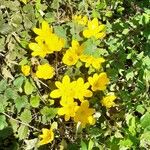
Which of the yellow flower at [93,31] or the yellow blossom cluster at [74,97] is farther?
the yellow flower at [93,31]

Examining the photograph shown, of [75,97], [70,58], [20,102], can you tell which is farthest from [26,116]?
[70,58]

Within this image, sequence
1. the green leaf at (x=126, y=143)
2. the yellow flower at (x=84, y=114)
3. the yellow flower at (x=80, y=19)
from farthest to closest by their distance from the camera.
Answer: the yellow flower at (x=80, y=19)
the yellow flower at (x=84, y=114)
the green leaf at (x=126, y=143)

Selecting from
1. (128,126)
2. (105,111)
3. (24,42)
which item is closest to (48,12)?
(24,42)

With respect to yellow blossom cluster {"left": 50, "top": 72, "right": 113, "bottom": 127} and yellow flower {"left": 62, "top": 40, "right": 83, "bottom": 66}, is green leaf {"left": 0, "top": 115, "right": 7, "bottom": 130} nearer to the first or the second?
yellow blossom cluster {"left": 50, "top": 72, "right": 113, "bottom": 127}

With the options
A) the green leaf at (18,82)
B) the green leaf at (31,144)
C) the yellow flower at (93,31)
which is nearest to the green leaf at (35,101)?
the green leaf at (18,82)

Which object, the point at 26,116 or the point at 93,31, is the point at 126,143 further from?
the point at 93,31

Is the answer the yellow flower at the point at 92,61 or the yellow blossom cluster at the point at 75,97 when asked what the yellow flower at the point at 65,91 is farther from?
the yellow flower at the point at 92,61

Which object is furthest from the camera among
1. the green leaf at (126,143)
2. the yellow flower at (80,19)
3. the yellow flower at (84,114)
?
the yellow flower at (80,19)
